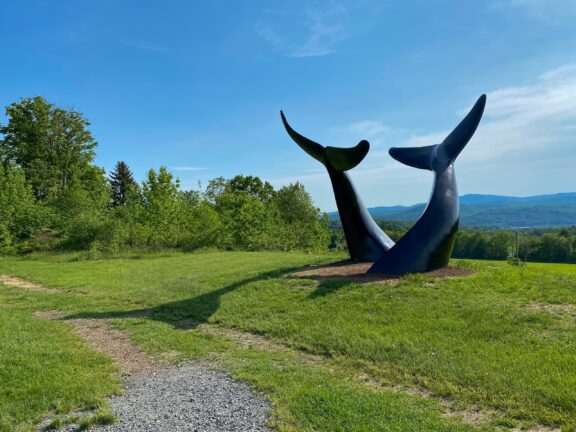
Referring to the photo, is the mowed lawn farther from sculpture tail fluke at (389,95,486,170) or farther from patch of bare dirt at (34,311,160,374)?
sculpture tail fluke at (389,95,486,170)

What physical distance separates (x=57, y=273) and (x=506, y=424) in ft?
54.9

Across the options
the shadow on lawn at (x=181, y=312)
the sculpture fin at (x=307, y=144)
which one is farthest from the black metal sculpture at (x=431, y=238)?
the shadow on lawn at (x=181, y=312)

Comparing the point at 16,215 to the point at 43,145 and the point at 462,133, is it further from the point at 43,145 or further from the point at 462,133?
the point at 462,133

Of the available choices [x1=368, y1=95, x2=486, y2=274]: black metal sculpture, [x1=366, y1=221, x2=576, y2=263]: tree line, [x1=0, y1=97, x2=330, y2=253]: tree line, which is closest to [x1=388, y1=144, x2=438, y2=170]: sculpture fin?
[x1=368, y1=95, x2=486, y2=274]: black metal sculpture

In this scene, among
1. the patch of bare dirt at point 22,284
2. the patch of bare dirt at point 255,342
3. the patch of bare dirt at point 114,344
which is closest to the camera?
the patch of bare dirt at point 114,344

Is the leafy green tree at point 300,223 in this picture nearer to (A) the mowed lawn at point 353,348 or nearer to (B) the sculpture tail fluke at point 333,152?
(B) the sculpture tail fluke at point 333,152

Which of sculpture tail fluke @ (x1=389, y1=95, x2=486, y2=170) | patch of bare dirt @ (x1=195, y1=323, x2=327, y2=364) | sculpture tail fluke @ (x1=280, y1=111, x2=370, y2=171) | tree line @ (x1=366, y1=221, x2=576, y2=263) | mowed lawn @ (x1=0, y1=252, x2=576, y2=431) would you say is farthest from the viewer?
tree line @ (x1=366, y1=221, x2=576, y2=263)

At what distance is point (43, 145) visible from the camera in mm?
35094

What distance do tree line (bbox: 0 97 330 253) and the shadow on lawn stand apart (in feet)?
50.3

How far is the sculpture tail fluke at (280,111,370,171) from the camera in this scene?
32.0ft

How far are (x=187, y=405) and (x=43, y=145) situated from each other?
36.8 metres

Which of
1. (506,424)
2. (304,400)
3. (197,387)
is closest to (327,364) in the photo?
(304,400)

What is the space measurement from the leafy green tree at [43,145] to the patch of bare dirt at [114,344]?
27791 millimetres

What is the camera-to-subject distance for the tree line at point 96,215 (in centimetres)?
2522
